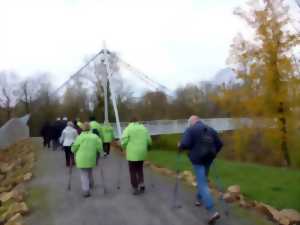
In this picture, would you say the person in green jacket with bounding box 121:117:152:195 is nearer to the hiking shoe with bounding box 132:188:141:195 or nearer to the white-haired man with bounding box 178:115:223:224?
the hiking shoe with bounding box 132:188:141:195

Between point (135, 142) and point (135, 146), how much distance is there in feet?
0.33

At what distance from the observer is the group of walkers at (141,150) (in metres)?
8.98

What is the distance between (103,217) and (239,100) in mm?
18667

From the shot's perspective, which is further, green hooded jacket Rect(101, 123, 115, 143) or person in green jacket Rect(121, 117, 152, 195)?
green hooded jacket Rect(101, 123, 115, 143)

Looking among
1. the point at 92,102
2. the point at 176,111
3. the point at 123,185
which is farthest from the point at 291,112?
the point at 92,102

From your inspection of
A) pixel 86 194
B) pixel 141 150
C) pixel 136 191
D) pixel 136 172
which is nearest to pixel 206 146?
pixel 141 150

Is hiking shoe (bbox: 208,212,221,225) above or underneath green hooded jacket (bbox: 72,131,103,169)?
underneath

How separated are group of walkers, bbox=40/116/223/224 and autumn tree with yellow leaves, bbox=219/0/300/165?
47.6 ft

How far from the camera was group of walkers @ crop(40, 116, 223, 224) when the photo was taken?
8977 mm

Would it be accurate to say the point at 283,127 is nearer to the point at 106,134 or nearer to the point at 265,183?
the point at 106,134

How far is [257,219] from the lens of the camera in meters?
9.09

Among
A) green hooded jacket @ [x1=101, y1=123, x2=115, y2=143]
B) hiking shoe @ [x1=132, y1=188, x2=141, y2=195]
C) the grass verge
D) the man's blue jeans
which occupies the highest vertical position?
green hooded jacket @ [x1=101, y1=123, x2=115, y2=143]

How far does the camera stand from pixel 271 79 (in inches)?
973

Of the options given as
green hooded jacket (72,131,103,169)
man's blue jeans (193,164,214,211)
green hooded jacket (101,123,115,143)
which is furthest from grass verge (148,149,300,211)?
green hooded jacket (101,123,115,143)
